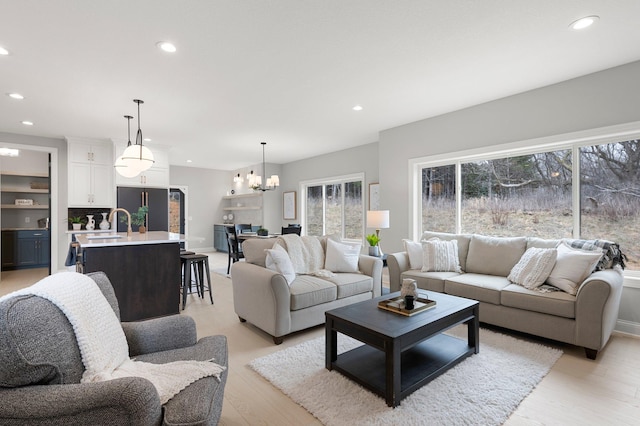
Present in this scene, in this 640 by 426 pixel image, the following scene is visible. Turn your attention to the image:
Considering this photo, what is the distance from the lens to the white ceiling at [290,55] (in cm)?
222

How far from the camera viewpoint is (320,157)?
24.5 feet

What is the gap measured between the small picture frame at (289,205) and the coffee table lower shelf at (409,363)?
19.0 ft

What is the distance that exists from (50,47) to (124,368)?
281cm

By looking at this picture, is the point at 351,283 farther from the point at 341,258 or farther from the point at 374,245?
the point at 374,245

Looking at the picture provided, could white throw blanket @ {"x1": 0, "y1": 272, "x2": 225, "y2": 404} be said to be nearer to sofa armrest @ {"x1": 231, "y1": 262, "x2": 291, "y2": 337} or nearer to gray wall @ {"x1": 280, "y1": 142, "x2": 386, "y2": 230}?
sofa armrest @ {"x1": 231, "y1": 262, "x2": 291, "y2": 337}

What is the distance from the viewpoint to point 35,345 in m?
1.06

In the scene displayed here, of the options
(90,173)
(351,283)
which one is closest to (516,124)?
(351,283)

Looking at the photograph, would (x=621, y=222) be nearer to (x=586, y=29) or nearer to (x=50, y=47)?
(x=586, y=29)

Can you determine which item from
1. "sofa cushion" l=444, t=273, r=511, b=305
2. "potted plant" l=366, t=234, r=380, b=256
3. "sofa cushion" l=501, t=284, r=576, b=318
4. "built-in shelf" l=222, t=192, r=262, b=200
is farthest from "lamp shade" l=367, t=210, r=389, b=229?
"built-in shelf" l=222, t=192, r=262, b=200

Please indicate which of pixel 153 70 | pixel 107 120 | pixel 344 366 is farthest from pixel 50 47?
pixel 344 366

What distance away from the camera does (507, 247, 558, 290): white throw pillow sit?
2.96 meters

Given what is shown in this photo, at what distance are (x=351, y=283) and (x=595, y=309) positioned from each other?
6.79 feet

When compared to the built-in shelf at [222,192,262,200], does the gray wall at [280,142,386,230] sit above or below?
above

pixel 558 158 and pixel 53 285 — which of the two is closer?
pixel 53 285
